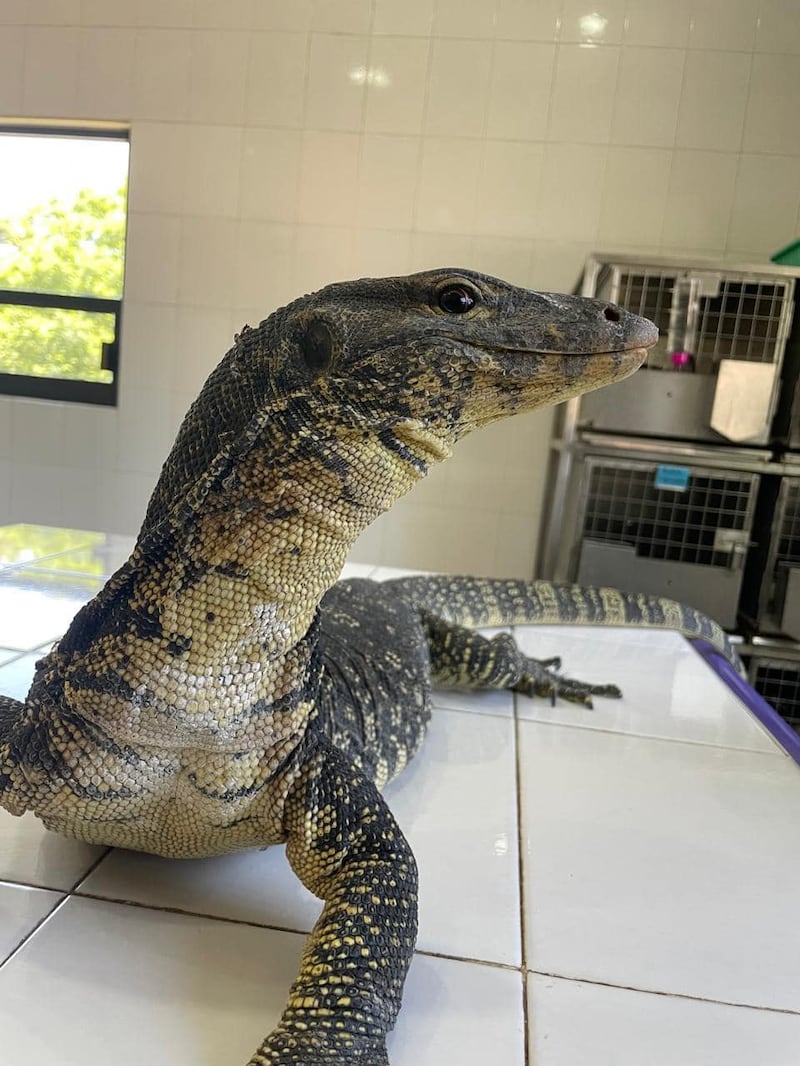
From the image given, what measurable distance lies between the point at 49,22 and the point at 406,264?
294 centimetres

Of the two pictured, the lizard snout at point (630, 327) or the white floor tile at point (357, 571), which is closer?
the lizard snout at point (630, 327)

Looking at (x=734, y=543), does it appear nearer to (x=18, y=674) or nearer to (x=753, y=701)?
(x=753, y=701)

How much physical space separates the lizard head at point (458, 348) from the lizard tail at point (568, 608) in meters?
2.24

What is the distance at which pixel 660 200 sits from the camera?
4.48m

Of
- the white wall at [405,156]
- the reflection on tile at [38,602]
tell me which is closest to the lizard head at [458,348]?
the reflection on tile at [38,602]

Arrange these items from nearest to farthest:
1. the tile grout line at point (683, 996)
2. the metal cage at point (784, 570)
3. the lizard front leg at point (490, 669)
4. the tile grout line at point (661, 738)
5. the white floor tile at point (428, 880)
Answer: the tile grout line at point (683, 996)
the white floor tile at point (428, 880)
the tile grout line at point (661, 738)
the lizard front leg at point (490, 669)
the metal cage at point (784, 570)

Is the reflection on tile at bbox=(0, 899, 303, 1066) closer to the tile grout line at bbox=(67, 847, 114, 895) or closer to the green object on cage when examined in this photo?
the tile grout line at bbox=(67, 847, 114, 895)

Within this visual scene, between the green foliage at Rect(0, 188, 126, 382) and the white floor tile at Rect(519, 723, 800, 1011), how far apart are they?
454 centimetres

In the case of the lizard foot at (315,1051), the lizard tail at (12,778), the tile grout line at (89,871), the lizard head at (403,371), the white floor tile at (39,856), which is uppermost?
the lizard head at (403,371)

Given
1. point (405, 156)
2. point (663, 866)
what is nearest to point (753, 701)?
point (663, 866)

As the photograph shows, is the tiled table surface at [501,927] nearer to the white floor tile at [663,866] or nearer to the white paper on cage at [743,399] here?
the white floor tile at [663,866]

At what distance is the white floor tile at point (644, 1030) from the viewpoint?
968 mm

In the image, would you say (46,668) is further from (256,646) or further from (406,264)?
(406,264)

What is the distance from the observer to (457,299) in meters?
0.98
